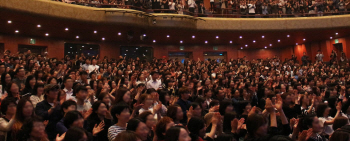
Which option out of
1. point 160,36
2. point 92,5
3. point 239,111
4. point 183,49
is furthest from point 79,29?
point 239,111

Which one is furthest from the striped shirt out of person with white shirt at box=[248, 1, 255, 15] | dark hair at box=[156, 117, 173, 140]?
person with white shirt at box=[248, 1, 255, 15]

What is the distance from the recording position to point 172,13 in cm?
1383

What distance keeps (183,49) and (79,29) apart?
745 centimetres

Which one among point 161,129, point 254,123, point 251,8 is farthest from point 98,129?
point 251,8

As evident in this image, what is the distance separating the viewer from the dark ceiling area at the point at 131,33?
12.1m

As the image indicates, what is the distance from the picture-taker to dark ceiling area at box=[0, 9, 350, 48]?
12.1 metres

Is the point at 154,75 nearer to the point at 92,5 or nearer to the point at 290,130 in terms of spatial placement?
the point at 290,130

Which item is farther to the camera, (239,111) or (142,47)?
(142,47)

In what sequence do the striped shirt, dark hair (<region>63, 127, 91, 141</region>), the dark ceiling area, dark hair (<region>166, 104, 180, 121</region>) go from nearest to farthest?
dark hair (<region>63, 127, 91, 141</region>) < the striped shirt < dark hair (<region>166, 104, 180, 121</region>) < the dark ceiling area

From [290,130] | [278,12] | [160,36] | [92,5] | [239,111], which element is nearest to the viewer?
[290,130]

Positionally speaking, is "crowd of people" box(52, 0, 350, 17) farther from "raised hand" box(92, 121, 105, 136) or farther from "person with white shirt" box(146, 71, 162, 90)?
"raised hand" box(92, 121, 105, 136)

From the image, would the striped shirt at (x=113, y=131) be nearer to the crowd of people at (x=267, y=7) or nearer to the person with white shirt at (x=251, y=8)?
the crowd of people at (x=267, y=7)

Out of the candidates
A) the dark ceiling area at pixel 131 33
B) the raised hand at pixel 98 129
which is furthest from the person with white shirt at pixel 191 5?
the raised hand at pixel 98 129

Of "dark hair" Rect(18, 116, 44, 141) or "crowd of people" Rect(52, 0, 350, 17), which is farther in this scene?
"crowd of people" Rect(52, 0, 350, 17)
